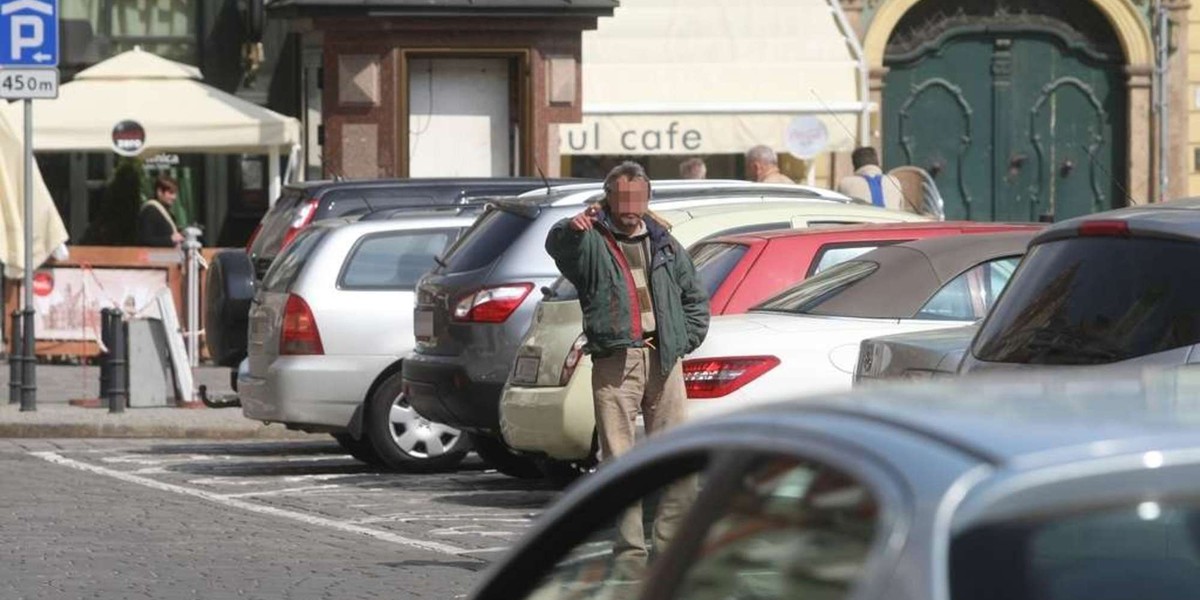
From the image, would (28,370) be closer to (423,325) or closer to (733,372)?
(423,325)

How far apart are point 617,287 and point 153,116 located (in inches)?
604

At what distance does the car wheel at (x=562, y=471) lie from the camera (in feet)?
44.1

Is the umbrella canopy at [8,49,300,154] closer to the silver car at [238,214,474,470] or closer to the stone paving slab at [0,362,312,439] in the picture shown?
the stone paving slab at [0,362,312,439]

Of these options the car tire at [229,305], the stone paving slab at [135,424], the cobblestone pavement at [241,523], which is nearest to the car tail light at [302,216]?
the car tire at [229,305]

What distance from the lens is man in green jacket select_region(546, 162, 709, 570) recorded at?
9.70m

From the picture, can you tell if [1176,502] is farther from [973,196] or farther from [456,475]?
[973,196]

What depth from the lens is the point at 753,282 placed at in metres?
11.5

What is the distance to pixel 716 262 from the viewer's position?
11.8 meters

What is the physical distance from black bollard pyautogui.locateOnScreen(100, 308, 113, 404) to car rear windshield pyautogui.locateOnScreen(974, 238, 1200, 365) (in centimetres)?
1161

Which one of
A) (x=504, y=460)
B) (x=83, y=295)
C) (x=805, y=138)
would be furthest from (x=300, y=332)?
(x=805, y=138)

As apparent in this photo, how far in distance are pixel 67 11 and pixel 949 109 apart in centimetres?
992

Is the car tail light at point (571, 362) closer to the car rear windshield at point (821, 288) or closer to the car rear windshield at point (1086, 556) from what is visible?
the car rear windshield at point (821, 288)

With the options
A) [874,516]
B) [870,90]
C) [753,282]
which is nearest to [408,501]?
[753,282]

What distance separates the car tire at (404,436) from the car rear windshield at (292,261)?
860 millimetres
